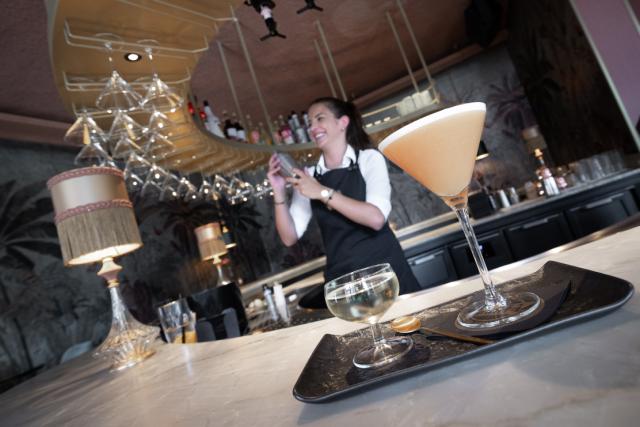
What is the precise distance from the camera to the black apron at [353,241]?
1810 mm

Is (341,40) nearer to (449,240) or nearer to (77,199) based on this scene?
(449,240)

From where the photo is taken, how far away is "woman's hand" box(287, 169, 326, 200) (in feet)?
5.46

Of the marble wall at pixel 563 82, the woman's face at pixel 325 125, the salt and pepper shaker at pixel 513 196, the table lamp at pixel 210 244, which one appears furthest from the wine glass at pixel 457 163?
the table lamp at pixel 210 244

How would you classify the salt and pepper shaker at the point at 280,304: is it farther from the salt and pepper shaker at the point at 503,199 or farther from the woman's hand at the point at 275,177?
the salt and pepper shaker at the point at 503,199

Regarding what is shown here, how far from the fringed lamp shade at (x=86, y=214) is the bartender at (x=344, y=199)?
0.75 meters

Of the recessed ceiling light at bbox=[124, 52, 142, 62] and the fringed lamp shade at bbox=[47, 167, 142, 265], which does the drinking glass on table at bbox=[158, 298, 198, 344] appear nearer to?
the fringed lamp shade at bbox=[47, 167, 142, 265]

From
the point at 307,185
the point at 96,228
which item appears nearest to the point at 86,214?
the point at 96,228

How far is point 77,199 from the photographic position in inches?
52.8

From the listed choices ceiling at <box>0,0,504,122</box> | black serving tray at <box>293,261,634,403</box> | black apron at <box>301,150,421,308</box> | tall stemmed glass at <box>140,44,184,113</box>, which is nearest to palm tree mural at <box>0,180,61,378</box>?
ceiling at <box>0,0,504,122</box>

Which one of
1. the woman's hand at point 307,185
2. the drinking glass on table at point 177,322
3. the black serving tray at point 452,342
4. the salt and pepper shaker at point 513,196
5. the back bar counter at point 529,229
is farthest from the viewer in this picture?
the salt and pepper shaker at point 513,196

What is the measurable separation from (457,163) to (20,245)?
4.30 meters

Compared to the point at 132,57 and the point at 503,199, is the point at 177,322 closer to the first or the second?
the point at 132,57

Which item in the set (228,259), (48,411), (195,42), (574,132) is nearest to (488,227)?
(574,132)

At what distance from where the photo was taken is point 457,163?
27.1 inches
